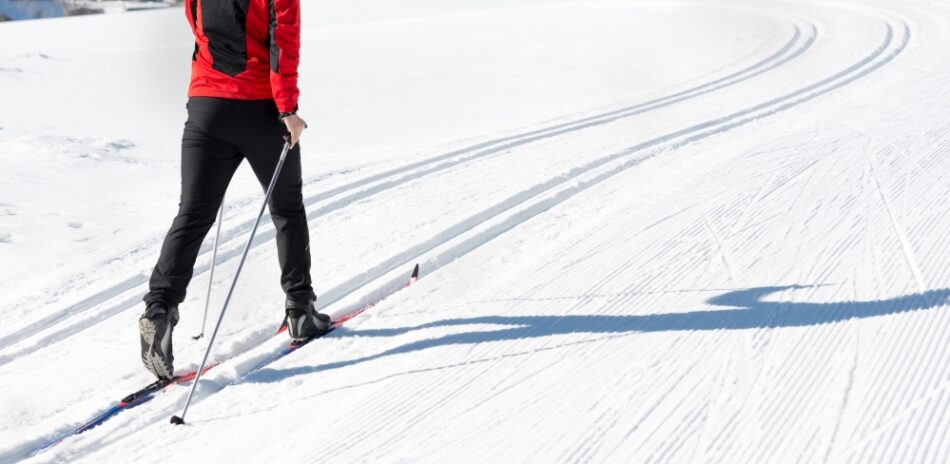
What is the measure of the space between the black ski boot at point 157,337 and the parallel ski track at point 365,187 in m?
0.77

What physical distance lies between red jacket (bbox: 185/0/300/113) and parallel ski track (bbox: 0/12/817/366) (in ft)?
4.33

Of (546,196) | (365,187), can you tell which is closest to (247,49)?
(546,196)

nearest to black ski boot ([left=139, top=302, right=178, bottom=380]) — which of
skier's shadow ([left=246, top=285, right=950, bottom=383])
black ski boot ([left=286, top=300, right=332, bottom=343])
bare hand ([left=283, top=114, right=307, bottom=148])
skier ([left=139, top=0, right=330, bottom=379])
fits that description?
skier ([left=139, top=0, right=330, bottom=379])

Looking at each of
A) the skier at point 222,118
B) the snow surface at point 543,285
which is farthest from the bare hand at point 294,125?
the snow surface at point 543,285

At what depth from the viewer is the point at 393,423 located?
261 centimetres

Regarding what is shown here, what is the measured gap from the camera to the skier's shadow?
3125mm

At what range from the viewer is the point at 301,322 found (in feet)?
10.6

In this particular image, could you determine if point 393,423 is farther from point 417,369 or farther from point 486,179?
point 486,179

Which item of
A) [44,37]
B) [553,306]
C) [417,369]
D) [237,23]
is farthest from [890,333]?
[44,37]

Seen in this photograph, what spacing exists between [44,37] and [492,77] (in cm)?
1059

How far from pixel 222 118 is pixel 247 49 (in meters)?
0.25

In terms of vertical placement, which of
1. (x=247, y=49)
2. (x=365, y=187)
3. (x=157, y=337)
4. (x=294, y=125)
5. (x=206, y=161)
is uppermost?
(x=247, y=49)

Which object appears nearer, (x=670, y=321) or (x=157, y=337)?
(x=157, y=337)

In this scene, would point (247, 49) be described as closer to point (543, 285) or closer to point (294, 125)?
point (294, 125)
